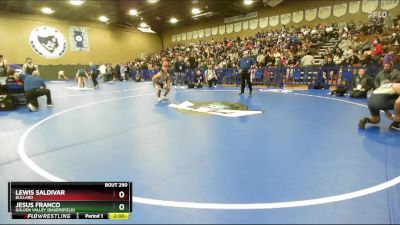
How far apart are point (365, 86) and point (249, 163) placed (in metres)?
6.36

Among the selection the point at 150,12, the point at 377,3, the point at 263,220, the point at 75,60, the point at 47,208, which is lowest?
the point at 263,220

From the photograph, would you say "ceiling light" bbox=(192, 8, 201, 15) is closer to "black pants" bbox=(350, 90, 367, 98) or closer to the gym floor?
the gym floor

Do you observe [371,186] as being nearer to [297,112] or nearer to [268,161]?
[268,161]

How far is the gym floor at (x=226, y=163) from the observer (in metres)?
2.00

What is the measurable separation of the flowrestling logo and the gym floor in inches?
14.7

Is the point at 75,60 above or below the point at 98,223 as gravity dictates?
above

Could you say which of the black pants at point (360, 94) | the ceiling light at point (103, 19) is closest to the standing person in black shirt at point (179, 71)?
the black pants at point (360, 94)

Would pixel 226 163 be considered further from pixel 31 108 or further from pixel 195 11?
pixel 31 108

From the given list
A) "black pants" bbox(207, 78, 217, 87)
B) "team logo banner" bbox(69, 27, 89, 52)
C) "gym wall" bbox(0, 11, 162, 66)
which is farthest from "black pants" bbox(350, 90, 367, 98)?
"gym wall" bbox(0, 11, 162, 66)

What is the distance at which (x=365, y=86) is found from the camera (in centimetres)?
749

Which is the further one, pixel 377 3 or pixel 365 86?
pixel 377 3

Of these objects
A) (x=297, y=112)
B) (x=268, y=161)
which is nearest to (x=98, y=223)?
(x=268, y=161)

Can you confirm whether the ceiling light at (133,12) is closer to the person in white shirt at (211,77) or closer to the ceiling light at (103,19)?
the ceiling light at (103,19)

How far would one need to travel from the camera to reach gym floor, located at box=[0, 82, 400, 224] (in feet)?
6.56
